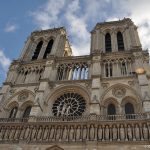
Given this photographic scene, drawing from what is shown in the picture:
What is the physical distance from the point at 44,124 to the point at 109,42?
14147 millimetres

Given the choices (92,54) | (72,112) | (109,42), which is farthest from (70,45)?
(72,112)

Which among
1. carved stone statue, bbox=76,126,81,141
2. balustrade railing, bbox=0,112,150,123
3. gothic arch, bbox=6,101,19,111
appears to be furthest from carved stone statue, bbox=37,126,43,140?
gothic arch, bbox=6,101,19,111

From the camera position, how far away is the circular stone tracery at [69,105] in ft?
68.4

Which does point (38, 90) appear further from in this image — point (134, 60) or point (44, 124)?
point (134, 60)

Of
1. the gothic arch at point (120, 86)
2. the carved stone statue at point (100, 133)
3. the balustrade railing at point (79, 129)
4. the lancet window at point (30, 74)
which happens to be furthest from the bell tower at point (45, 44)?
the carved stone statue at point (100, 133)

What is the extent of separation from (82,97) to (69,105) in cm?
152

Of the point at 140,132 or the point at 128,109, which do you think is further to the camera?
the point at 128,109

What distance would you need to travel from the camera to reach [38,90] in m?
22.1

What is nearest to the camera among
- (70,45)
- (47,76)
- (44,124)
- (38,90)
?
(44,124)

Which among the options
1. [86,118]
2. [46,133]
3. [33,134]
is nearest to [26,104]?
[33,134]

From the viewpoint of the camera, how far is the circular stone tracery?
20.9 m

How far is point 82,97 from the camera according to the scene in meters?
22.0

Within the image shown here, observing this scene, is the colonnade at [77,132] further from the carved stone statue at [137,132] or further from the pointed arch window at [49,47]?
the pointed arch window at [49,47]

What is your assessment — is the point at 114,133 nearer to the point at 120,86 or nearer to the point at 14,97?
the point at 120,86
